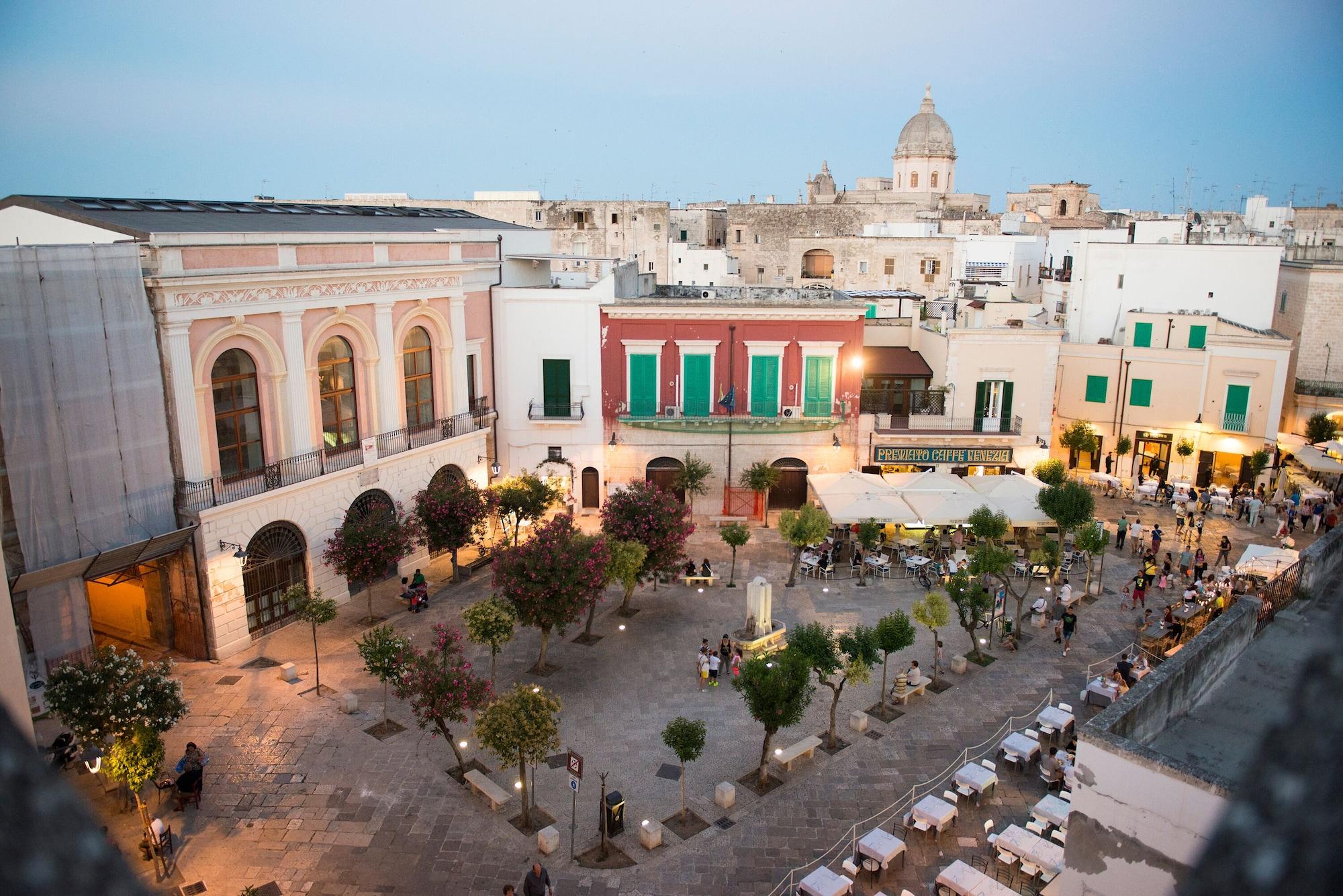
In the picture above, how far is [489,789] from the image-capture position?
14664 mm

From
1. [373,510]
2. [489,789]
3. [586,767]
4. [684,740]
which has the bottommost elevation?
[586,767]

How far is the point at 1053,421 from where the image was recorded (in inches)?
1334

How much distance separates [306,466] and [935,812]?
1508cm

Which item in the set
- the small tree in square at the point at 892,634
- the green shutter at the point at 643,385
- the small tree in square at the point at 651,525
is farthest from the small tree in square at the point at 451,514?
the small tree in square at the point at 892,634

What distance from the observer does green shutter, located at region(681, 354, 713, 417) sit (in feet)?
92.9

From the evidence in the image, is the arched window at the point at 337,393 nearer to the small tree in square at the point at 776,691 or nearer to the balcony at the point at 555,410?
the balcony at the point at 555,410

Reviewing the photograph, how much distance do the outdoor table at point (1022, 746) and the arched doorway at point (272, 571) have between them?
14.5m

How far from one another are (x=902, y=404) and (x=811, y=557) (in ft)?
27.5

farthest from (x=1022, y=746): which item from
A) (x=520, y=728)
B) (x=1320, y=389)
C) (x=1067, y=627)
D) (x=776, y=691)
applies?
(x=1320, y=389)

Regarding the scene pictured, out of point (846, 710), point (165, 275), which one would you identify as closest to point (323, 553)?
point (165, 275)

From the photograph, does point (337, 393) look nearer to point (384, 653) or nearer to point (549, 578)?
point (549, 578)

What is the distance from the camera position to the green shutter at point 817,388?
→ 1122 inches

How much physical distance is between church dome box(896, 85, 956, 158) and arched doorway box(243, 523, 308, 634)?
61.0 m

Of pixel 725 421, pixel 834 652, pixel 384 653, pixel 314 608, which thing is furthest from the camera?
pixel 725 421
